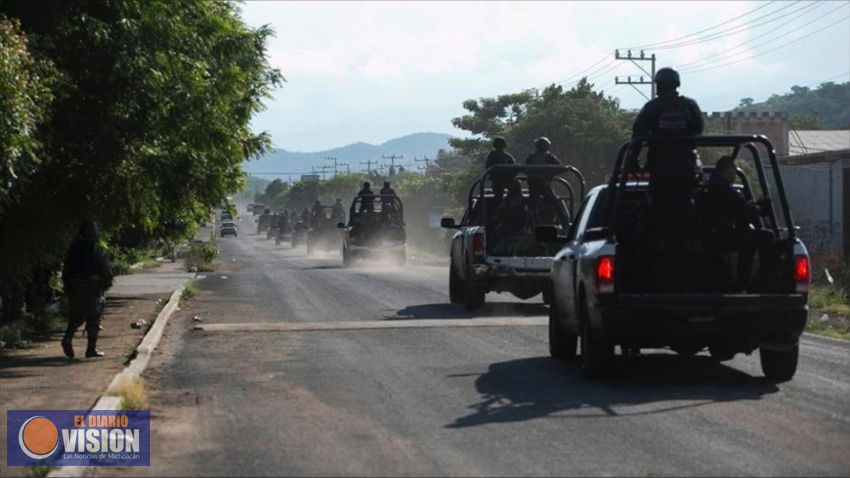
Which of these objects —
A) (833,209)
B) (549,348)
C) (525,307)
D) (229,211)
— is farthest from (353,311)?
(833,209)

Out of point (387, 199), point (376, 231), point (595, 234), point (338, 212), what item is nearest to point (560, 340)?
point (595, 234)

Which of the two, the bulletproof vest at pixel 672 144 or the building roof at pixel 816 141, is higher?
the building roof at pixel 816 141

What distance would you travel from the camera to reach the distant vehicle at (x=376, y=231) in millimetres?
46969

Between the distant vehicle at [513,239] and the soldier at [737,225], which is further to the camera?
the distant vehicle at [513,239]

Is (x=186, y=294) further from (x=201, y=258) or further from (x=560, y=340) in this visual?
(x=201, y=258)

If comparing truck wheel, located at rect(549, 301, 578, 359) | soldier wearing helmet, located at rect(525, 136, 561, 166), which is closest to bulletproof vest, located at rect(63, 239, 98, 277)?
truck wheel, located at rect(549, 301, 578, 359)

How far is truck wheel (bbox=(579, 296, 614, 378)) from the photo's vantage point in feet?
41.9

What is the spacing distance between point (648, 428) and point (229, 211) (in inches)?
728

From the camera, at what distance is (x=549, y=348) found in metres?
15.9

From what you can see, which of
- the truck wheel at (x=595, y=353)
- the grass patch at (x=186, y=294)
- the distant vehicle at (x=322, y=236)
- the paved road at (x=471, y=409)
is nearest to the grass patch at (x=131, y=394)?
the paved road at (x=471, y=409)

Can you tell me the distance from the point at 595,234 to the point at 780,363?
212cm

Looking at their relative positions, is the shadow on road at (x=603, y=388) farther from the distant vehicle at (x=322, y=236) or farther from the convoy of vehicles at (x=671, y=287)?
the distant vehicle at (x=322, y=236)

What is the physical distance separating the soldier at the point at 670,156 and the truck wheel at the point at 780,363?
4.66 ft

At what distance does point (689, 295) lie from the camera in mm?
12391
